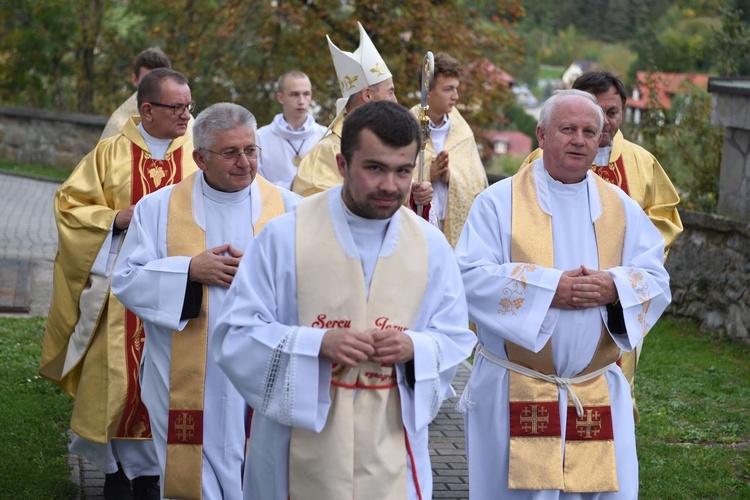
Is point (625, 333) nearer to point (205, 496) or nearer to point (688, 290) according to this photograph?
point (205, 496)

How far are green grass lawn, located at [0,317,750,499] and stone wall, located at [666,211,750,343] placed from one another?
181 millimetres

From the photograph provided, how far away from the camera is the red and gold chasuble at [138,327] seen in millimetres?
5719

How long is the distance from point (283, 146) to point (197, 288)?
471 cm

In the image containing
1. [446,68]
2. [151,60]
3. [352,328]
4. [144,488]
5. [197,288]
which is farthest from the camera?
[151,60]

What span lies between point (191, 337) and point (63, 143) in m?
15.4

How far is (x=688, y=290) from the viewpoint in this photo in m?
9.87

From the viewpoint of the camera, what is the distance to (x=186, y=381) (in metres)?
4.82

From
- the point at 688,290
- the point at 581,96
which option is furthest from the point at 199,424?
the point at 688,290

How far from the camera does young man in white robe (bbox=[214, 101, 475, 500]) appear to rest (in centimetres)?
351

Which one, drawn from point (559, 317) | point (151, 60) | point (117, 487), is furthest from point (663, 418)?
point (151, 60)

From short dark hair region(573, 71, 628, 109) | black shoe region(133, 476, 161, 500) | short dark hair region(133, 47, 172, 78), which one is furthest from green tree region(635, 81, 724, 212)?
black shoe region(133, 476, 161, 500)

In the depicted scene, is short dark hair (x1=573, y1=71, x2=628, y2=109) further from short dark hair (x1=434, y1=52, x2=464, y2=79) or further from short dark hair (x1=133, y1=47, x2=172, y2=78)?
short dark hair (x1=133, y1=47, x2=172, y2=78)

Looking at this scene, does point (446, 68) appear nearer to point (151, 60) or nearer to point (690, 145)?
point (151, 60)

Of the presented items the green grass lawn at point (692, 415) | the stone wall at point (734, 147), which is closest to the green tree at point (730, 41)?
the stone wall at point (734, 147)
